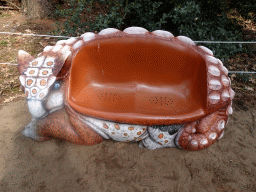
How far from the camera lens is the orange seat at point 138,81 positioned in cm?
167

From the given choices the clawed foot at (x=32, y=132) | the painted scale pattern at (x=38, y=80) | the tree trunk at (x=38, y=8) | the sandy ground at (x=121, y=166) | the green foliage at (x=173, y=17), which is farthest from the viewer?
the tree trunk at (x=38, y=8)

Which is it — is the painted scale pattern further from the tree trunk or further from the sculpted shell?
the tree trunk

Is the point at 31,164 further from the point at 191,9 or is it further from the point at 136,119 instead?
the point at 191,9

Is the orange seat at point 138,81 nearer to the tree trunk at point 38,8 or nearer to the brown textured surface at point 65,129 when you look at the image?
the brown textured surface at point 65,129

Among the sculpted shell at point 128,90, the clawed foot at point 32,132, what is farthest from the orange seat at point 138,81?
the clawed foot at point 32,132

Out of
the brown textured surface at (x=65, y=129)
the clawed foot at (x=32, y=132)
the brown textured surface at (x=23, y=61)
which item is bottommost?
the clawed foot at (x=32, y=132)

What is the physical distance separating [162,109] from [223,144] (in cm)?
72

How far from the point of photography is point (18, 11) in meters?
4.75

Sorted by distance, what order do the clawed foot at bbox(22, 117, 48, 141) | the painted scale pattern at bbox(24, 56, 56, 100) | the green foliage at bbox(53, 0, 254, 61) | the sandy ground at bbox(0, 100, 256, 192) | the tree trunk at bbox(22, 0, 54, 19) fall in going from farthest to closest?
1. the tree trunk at bbox(22, 0, 54, 19)
2. the green foliage at bbox(53, 0, 254, 61)
3. the clawed foot at bbox(22, 117, 48, 141)
4. the sandy ground at bbox(0, 100, 256, 192)
5. the painted scale pattern at bbox(24, 56, 56, 100)

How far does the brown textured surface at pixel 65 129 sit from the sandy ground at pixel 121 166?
0.59 ft

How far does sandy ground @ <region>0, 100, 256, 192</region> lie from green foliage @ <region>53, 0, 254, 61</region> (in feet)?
5.27

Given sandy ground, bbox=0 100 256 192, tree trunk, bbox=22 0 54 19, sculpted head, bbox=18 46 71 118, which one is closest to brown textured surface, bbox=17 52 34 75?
sculpted head, bbox=18 46 71 118

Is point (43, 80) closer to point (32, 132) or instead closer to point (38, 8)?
point (32, 132)

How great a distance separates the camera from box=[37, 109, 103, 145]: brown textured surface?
169 centimetres
